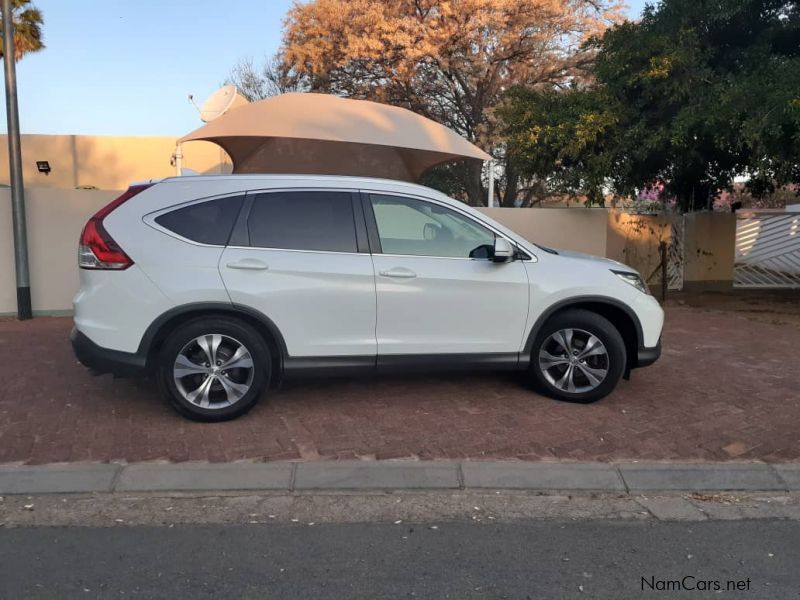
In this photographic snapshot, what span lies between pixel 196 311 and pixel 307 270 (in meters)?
0.87

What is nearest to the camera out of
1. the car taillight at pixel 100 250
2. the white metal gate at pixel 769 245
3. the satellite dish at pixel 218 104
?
the car taillight at pixel 100 250

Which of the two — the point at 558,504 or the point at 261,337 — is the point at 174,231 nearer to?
the point at 261,337

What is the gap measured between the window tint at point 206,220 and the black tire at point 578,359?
2641 millimetres

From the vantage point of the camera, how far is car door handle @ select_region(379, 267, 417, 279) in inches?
198

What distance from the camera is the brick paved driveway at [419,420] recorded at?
15.0ft

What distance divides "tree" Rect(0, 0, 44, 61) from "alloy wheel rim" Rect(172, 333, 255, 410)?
54.2 ft

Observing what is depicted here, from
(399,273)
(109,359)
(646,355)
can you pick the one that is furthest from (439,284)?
(109,359)

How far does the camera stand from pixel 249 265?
4855 millimetres

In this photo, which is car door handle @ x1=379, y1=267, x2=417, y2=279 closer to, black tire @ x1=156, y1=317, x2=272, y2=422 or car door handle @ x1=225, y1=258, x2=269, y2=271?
car door handle @ x1=225, y1=258, x2=269, y2=271

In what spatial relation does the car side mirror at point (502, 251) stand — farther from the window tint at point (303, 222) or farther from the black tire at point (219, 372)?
the black tire at point (219, 372)

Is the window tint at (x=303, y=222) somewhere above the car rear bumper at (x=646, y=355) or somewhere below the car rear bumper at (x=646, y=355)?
above

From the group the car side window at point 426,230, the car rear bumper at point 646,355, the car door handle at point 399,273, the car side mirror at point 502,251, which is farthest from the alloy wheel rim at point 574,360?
the car door handle at point 399,273

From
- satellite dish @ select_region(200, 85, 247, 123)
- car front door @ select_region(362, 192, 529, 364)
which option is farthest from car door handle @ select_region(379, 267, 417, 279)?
satellite dish @ select_region(200, 85, 247, 123)

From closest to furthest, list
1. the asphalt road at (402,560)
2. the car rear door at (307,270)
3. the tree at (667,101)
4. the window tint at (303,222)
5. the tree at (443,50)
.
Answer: the asphalt road at (402,560)
the car rear door at (307,270)
the window tint at (303,222)
the tree at (667,101)
the tree at (443,50)
